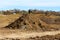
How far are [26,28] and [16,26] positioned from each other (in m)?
2.06

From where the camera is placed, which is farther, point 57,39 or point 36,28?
point 36,28

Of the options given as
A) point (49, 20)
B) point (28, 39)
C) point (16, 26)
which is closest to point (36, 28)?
point (16, 26)

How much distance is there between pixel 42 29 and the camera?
104 feet

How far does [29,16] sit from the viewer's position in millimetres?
34594

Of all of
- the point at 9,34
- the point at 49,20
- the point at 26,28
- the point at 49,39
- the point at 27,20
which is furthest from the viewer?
the point at 49,20

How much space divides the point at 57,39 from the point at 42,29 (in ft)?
30.5

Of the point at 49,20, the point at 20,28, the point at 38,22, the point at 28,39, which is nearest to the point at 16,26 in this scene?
the point at 20,28

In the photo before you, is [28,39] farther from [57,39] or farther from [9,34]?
[9,34]

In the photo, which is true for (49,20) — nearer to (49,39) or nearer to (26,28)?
(26,28)

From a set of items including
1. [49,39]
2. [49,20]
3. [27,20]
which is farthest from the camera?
[49,20]

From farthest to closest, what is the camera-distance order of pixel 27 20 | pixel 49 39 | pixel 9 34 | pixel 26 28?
pixel 27 20, pixel 26 28, pixel 9 34, pixel 49 39

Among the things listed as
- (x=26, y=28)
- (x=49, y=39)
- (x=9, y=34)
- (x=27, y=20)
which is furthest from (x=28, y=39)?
(x=27, y=20)

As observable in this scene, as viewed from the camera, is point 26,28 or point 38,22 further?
point 38,22

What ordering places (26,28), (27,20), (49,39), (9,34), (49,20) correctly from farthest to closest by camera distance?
1. (49,20)
2. (27,20)
3. (26,28)
4. (9,34)
5. (49,39)
